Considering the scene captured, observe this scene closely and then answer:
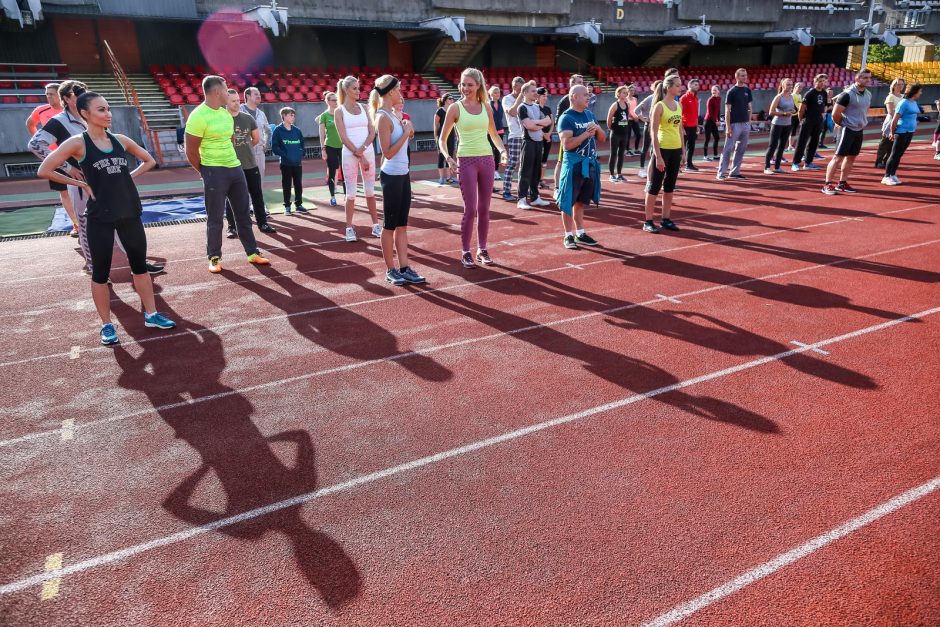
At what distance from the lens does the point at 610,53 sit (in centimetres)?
3369

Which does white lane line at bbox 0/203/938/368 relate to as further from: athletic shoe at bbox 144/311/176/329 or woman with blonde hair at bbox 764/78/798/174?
woman with blonde hair at bbox 764/78/798/174

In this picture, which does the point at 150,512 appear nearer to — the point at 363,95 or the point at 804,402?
the point at 804,402

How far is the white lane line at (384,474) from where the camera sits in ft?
9.11

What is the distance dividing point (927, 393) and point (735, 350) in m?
1.26

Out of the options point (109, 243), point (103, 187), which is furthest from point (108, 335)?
point (103, 187)

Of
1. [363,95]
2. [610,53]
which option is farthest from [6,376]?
[610,53]

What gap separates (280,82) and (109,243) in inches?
772

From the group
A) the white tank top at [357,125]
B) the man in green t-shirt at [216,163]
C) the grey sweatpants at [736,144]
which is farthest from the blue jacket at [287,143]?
the grey sweatpants at [736,144]

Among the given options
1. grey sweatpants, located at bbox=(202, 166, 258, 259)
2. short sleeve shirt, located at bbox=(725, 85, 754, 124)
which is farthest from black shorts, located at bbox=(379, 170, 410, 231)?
short sleeve shirt, located at bbox=(725, 85, 754, 124)

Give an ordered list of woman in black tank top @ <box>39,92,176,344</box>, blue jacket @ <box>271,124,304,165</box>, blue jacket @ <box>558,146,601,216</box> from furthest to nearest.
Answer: blue jacket @ <box>271,124,304,165</box>, blue jacket @ <box>558,146,601,216</box>, woman in black tank top @ <box>39,92,176,344</box>

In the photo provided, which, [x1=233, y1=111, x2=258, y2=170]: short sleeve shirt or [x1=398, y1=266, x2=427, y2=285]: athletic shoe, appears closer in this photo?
[x1=398, y1=266, x2=427, y2=285]: athletic shoe

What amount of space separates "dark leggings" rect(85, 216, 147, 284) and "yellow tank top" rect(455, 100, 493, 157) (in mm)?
3309

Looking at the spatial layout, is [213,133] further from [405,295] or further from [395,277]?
[405,295]

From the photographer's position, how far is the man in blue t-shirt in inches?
289
